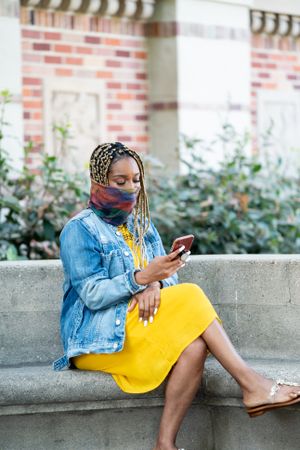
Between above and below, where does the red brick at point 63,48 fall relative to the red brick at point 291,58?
above

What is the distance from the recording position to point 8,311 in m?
5.39

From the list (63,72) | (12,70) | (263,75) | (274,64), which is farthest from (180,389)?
(274,64)

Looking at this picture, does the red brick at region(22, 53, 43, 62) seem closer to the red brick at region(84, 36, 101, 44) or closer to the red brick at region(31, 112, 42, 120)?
the red brick at region(31, 112, 42, 120)

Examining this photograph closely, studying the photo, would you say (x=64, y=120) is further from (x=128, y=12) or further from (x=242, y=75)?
(x=242, y=75)

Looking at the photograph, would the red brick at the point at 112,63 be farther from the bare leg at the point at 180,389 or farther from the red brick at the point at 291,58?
the bare leg at the point at 180,389

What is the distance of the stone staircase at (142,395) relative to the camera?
4.97 metres

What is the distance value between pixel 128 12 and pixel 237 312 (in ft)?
12.9

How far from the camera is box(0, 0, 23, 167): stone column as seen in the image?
26.0 feet

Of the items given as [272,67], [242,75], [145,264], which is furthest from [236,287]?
[272,67]

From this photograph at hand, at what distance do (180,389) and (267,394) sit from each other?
0.33 m

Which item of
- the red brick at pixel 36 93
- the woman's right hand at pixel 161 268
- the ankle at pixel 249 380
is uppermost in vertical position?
the red brick at pixel 36 93

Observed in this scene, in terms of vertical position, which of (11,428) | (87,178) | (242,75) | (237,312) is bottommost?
(11,428)

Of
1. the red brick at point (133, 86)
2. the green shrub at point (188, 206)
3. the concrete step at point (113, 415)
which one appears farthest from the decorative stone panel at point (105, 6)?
the concrete step at point (113, 415)

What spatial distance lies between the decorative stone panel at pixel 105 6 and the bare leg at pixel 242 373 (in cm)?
402
